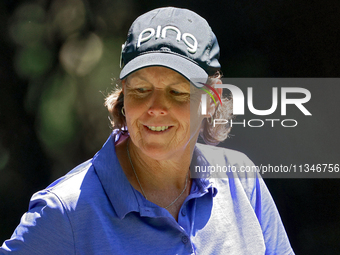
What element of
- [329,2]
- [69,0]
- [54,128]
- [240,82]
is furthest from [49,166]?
[329,2]

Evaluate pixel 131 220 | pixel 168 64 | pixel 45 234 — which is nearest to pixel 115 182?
pixel 131 220

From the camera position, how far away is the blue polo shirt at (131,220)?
1.18 metres

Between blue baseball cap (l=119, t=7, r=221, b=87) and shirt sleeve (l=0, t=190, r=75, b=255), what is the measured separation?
0.49 metres

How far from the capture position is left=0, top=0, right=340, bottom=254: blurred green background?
2439 millimetres

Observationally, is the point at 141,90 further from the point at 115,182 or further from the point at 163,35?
the point at 115,182

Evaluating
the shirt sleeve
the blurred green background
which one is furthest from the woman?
the blurred green background

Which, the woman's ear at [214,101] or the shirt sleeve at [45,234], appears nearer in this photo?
the shirt sleeve at [45,234]

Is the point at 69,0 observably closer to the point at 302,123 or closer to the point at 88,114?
the point at 88,114

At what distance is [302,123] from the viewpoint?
2.58m

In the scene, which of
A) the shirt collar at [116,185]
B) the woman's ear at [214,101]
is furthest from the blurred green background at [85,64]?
the shirt collar at [116,185]

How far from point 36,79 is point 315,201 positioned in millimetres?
2016

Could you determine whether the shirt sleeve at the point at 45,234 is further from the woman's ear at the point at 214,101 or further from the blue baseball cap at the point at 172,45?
the woman's ear at the point at 214,101

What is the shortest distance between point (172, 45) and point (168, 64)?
83 millimetres

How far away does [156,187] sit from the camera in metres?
1.50
